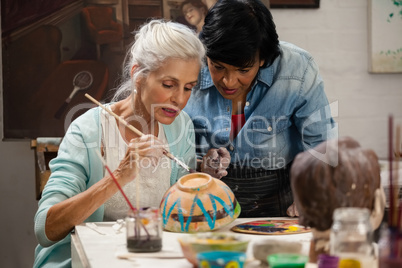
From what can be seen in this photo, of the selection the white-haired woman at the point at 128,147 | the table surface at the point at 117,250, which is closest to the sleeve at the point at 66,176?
the white-haired woman at the point at 128,147

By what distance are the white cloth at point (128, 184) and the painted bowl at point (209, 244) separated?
0.71 metres

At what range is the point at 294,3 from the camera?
3.46 meters

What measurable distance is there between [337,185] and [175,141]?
3.13 feet

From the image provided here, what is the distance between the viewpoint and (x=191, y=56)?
80.0 inches

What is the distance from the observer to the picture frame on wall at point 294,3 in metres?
3.45

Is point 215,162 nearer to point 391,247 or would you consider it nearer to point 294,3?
point 391,247

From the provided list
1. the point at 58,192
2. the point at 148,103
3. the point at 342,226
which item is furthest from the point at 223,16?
the point at 342,226

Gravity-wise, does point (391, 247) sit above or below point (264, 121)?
below

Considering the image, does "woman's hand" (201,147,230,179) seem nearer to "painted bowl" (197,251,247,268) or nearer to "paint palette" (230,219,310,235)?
"paint palette" (230,219,310,235)

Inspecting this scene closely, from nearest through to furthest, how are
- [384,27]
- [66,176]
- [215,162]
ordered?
[66,176]
[215,162]
[384,27]

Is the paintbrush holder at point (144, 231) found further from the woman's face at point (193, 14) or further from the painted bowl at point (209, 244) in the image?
the woman's face at point (193, 14)

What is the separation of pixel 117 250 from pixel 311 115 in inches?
38.9

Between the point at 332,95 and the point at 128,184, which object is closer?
the point at 128,184

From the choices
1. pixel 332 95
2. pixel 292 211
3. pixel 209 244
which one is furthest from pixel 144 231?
pixel 332 95
